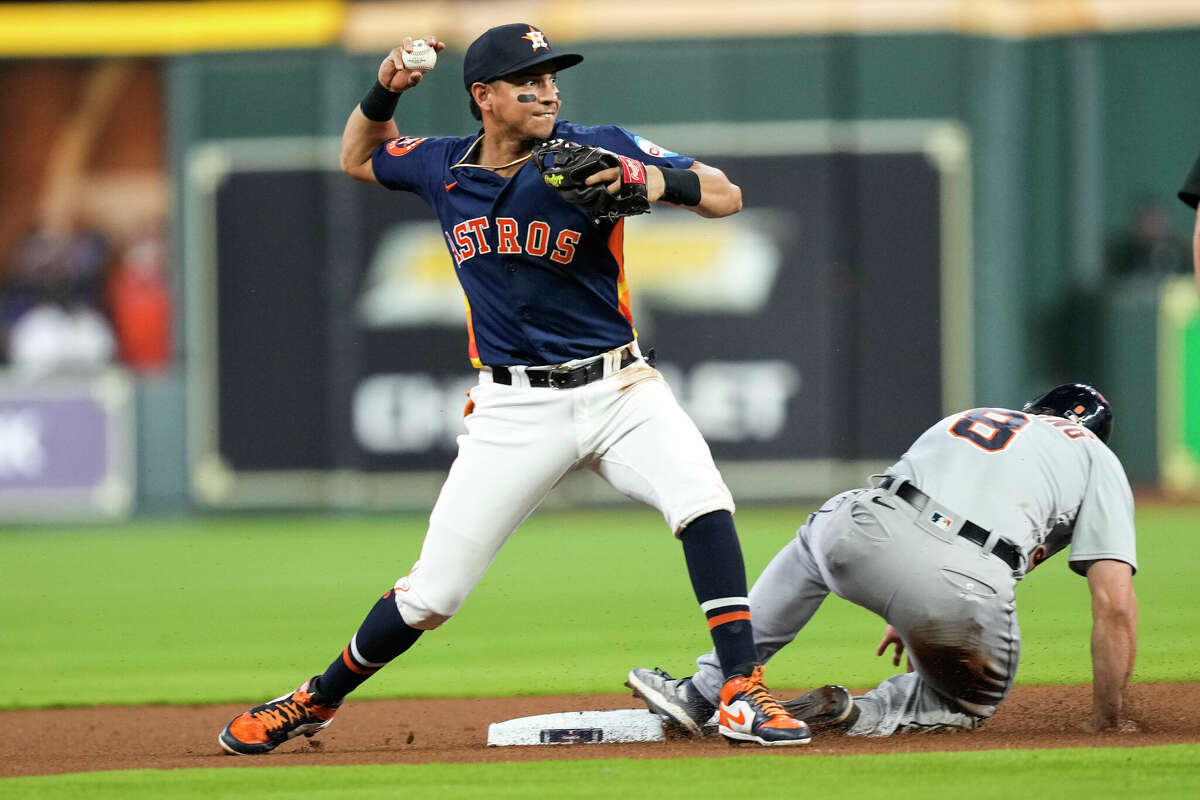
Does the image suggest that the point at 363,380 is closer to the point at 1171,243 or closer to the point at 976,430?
the point at 1171,243

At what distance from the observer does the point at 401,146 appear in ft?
16.1

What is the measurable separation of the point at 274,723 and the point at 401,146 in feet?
5.35

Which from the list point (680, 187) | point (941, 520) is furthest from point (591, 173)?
point (941, 520)

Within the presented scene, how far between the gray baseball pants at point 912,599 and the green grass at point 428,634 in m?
1.20

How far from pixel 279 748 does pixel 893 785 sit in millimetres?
1958

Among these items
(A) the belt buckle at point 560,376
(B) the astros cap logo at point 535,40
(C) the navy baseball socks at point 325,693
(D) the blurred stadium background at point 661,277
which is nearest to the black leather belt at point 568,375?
(A) the belt buckle at point 560,376

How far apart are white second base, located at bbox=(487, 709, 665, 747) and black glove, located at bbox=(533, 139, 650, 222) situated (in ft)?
4.67

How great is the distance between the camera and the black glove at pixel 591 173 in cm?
426

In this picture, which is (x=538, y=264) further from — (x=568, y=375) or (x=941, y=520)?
(x=941, y=520)

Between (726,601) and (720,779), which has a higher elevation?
(726,601)

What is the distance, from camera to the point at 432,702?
5918mm

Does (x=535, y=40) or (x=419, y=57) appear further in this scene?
(x=419, y=57)

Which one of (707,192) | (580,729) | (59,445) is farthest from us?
(59,445)

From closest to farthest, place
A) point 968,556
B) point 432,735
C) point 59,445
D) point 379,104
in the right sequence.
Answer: point 968,556 < point 379,104 < point 432,735 < point 59,445
